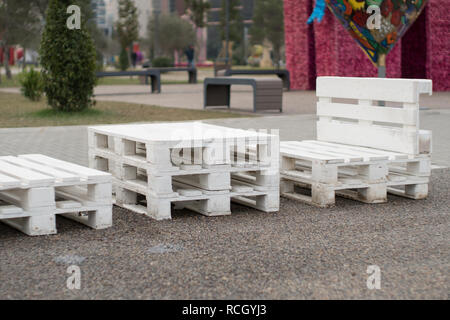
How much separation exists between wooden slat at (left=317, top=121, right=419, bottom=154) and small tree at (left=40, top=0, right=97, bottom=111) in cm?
880

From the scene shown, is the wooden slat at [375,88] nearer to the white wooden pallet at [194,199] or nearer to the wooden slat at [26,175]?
the white wooden pallet at [194,199]

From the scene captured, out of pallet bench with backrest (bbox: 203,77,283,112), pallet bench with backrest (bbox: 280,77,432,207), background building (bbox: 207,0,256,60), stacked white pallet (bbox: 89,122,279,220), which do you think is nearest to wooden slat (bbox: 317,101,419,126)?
pallet bench with backrest (bbox: 280,77,432,207)

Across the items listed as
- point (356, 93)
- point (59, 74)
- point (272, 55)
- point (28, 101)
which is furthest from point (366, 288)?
point (272, 55)

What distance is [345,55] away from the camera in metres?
24.6

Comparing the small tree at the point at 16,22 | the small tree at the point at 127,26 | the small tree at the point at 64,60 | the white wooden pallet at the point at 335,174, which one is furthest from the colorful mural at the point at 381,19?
the small tree at the point at 127,26

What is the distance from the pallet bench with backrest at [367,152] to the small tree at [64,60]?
29.3 feet

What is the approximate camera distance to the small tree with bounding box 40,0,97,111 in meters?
15.2

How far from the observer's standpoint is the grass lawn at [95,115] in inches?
571

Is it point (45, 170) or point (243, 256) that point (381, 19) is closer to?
point (45, 170)

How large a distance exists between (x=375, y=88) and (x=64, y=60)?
958 centimetres

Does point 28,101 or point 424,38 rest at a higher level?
point 424,38

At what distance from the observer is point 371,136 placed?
7.05 meters
